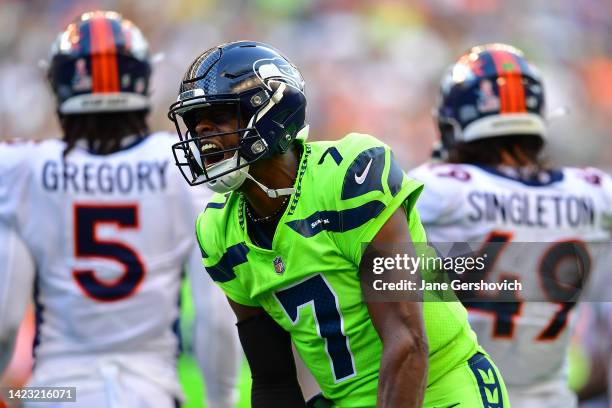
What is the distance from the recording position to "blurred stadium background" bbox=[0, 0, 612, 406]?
1243 centimetres

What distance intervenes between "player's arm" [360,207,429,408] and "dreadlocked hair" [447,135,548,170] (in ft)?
7.00

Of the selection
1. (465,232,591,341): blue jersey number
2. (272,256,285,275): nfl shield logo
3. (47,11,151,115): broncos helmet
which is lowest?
(465,232,591,341): blue jersey number

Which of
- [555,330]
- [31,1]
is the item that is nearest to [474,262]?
[555,330]

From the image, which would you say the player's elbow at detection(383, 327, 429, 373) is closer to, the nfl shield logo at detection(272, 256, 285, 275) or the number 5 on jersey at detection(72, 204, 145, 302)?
the nfl shield logo at detection(272, 256, 285, 275)

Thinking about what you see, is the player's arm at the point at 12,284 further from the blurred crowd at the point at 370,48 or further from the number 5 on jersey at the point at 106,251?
the blurred crowd at the point at 370,48

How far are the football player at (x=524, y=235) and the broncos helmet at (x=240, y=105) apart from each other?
4.80 ft

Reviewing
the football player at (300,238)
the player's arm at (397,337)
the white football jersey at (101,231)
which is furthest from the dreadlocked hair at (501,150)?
the player's arm at (397,337)

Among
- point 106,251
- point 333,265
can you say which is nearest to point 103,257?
point 106,251

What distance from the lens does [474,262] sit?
4469mm

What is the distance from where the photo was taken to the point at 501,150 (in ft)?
16.5

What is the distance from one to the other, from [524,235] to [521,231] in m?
0.02

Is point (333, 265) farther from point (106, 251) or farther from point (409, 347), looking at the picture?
point (106, 251)

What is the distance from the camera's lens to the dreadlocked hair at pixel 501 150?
5.03 meters

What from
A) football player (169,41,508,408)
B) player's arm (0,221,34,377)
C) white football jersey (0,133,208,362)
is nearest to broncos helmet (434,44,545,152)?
white football jersey (0,133,208,362)
